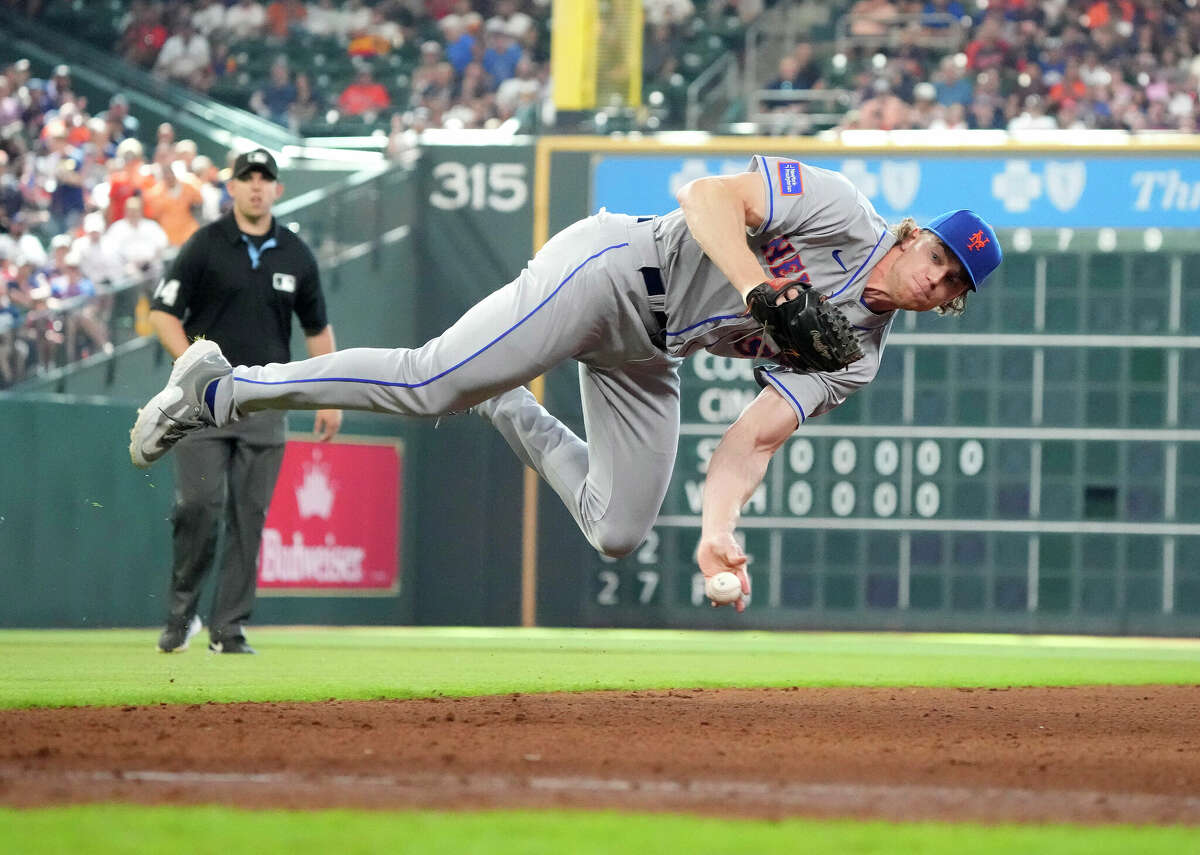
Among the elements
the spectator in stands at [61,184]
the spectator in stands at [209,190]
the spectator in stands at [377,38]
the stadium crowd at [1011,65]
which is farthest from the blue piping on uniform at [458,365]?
the spectator in stands at [377,38]

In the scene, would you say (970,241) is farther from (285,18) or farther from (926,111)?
(285,18)

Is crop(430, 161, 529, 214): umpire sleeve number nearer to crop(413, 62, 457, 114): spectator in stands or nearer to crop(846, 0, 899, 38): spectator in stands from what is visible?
crop(413, 62, 457, 114): spectator in stands

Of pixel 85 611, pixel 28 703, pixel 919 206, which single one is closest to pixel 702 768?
pixel 28 703

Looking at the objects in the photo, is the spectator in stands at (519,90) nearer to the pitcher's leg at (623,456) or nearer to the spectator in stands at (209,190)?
the spectator in stands at (209,190)

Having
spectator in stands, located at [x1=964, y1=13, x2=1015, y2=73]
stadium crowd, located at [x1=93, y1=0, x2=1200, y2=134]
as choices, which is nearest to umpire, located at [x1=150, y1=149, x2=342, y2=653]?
stadium crowd, located at [x1=93, y1=0, x2=1200, y2=134]

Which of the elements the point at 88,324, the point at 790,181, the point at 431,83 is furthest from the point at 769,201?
the point at 431,83

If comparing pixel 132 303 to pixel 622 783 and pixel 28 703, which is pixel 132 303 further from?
pixel 622 783

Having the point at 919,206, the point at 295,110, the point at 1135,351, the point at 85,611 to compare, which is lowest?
the point at 85,611
